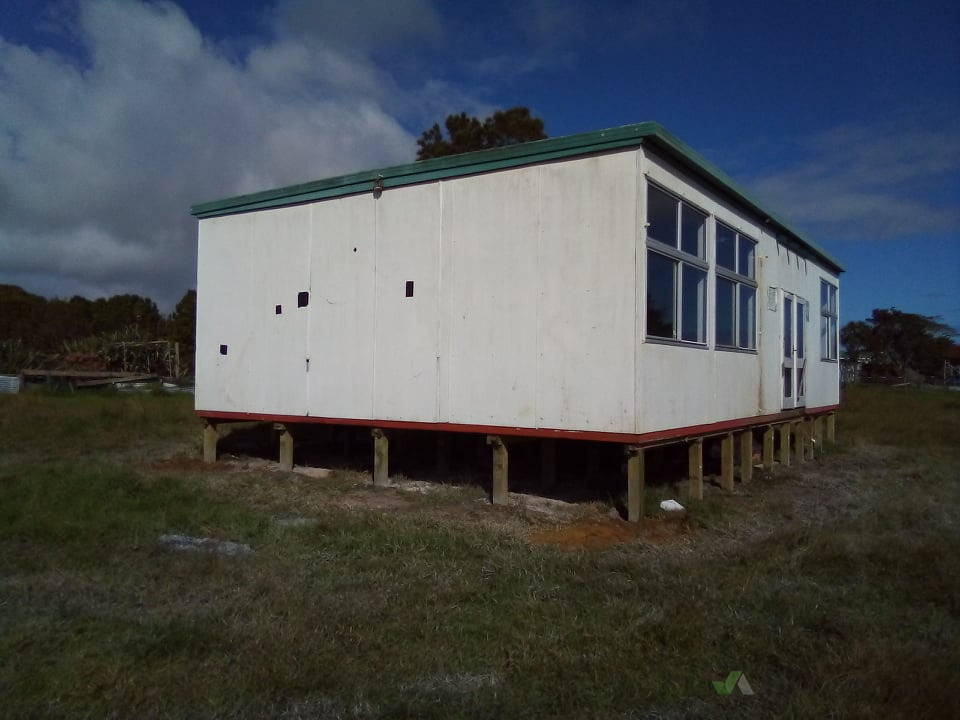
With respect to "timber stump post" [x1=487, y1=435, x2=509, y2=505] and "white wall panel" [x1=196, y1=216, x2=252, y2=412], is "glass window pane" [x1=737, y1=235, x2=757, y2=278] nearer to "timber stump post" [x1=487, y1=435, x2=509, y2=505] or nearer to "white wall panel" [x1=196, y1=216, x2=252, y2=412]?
"timber stump post" [x1=487, y1=435, x2=509, y2=505]

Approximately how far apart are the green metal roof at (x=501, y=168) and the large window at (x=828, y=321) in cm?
378

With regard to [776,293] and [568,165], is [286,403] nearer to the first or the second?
[568,165]

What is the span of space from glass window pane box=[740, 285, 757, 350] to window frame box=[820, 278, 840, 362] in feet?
15.0

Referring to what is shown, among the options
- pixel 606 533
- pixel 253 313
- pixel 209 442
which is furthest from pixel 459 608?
pixel 209 442

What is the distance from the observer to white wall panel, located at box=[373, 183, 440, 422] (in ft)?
28.4

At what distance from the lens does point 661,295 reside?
775cm

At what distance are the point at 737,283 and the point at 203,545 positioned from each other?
7119mm

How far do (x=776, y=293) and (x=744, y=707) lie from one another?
8.99m

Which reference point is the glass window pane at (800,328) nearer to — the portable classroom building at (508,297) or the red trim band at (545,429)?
the red trim band at (545,429)

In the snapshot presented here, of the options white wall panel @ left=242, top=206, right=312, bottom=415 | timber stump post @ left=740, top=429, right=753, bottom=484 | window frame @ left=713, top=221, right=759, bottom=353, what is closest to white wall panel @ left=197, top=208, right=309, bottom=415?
white wall panel @ left=242, top=206, right=312, bottom=415

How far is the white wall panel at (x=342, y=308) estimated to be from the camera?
9250 millimetres

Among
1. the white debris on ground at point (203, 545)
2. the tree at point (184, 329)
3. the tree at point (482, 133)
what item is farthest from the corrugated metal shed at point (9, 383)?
the white debris on ground at point (203, 545)

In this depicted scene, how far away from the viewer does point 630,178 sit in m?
7.25

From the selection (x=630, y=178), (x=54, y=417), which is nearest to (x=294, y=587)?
(x=630, y=178)
